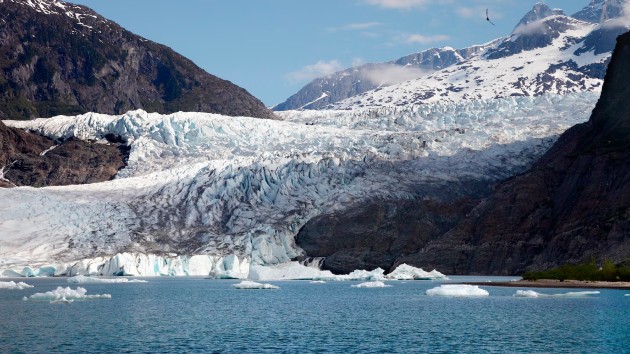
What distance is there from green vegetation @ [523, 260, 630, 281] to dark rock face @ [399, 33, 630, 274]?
9.25m

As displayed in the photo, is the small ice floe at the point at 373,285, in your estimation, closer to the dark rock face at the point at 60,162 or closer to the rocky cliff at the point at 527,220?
the rocky cliff at the point at 527,220

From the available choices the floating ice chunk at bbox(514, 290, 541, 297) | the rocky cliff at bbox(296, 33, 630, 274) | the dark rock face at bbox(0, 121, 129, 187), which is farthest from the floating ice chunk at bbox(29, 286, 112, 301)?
the dark rock face at bbox(0, 121, 129, 187)

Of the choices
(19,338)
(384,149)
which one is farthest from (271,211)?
(19,338)

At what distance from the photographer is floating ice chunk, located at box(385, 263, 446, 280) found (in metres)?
115

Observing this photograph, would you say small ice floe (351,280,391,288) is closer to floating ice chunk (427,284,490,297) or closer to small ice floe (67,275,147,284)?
floating ice chunk (427,284,490,297)

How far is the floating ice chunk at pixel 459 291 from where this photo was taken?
77.0 m

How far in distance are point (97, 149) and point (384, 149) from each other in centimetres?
5853

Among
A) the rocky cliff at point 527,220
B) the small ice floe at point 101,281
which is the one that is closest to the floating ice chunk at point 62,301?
the small ice floe at point 101,281

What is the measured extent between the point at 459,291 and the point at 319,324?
22723 mm

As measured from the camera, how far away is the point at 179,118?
576 ft

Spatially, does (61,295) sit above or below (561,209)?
below

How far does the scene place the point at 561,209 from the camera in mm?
121562

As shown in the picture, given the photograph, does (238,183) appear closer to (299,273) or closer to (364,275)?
(299,273)

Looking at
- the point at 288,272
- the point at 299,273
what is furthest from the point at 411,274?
the point at 288,272
